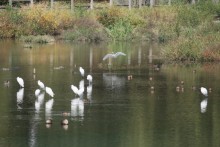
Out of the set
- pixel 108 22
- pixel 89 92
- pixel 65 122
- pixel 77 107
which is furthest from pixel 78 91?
pixel 108 22

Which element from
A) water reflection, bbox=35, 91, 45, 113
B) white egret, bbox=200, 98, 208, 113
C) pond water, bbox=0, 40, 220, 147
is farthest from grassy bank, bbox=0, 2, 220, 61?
water reflection, bbox=35, 91, 45, 113

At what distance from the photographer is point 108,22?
215ft

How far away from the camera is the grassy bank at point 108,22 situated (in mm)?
61344

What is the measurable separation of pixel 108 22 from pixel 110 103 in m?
33.9

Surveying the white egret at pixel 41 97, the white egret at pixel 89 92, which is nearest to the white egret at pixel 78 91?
the white egret at pixel 89 92

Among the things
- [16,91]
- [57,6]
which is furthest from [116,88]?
[57,6]

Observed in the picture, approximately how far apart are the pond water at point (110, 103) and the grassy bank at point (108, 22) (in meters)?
11.4

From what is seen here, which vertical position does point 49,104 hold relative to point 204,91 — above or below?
below

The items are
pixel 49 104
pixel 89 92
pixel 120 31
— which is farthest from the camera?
pixel 120 31

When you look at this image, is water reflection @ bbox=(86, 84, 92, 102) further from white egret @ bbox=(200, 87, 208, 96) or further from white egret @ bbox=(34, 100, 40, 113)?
white egret @ bbox=(200, 87, 208, 96)

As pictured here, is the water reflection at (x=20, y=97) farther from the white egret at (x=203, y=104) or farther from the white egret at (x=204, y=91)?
the white egret at (x=204, y=91)

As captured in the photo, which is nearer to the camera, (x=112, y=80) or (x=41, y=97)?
(x=41, y=97)

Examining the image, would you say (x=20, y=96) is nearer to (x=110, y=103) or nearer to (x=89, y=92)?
(x=89, y=92)

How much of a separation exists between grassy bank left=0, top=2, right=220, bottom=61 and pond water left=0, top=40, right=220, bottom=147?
37.4ft
